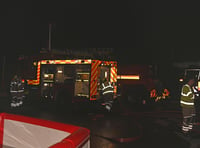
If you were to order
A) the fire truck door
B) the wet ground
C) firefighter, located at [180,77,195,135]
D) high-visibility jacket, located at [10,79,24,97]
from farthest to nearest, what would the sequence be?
high-visibility jacket, located at [10,79,24,97] → the fire truck door → firefighter, located at [180,77,195,135] → the wet ground

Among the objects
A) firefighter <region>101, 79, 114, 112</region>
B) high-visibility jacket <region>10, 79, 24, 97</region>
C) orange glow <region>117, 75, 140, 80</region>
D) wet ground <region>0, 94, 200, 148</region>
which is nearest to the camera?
wet ground <region>0, 94, 200, 148</region>

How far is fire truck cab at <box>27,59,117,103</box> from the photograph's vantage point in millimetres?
8805

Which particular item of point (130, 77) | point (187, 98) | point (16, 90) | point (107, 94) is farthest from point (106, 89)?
point (16, 90)

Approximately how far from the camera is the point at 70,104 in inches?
369

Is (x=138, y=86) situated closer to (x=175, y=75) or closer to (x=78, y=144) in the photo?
(x=175, y=75)

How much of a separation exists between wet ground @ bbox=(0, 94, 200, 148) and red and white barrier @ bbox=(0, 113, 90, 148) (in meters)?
2.10

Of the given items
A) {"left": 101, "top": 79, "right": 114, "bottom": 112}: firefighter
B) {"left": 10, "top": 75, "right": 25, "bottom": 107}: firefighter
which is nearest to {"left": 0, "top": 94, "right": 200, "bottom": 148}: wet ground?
{"left": 101, "top": 79, "right": 114, "bottom": 112}: firefighter

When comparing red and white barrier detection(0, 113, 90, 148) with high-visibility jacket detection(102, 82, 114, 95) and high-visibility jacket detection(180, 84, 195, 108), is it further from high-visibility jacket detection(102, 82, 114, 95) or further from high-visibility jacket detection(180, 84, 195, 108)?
high-visibility jacket detection(102, 82, 114, 95)

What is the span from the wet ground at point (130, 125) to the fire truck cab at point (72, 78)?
559 mm

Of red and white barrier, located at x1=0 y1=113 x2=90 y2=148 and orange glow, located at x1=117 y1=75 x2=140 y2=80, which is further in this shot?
orange glow, located at x1=117 y1=75 x2=140 y2=80

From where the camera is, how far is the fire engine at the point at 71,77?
A: 28.9 ft

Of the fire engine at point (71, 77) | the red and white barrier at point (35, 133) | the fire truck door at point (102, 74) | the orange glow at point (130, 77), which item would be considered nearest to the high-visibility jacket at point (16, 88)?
the fire engine at point (71, 77)

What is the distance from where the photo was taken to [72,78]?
30.8ft

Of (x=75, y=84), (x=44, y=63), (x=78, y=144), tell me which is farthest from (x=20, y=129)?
(x=44, y=63)
